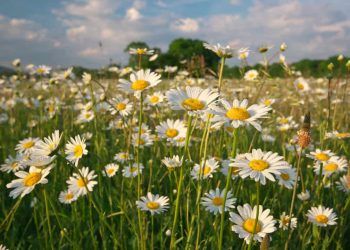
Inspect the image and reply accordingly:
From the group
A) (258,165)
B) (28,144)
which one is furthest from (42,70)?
(258,165)

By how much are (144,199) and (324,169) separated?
4.28ft

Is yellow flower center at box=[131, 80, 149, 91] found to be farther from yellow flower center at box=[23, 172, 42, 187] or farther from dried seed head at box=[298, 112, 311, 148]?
dried seed head at box=[298, 112, 311, 148]

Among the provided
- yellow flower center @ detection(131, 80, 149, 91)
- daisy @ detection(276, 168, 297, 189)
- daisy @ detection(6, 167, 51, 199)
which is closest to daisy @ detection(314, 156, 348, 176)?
daisy @ detection(276, 168, 297, 189)

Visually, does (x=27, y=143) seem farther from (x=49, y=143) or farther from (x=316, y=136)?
(x=316, y=136)

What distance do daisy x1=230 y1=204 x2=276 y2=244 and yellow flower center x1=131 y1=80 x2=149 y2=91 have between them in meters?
0.74

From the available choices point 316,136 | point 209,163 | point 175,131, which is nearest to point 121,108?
point 175,131

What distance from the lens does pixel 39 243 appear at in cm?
220

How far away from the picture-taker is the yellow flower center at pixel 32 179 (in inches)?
69.7

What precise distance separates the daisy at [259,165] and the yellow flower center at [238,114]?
156mm

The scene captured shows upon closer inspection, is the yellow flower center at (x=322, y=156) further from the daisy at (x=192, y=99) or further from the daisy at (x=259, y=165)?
the daisy at (x=192, y=99)

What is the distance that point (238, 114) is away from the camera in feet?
4.97

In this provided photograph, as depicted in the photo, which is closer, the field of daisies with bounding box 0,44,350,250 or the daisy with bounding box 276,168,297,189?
the field of daisies with bounding box 0,44,350,250

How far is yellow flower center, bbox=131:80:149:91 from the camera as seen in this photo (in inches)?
71.1

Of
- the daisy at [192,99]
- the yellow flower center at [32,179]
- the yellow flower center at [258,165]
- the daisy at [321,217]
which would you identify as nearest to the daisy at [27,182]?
the yellow flower center at [32,179]
